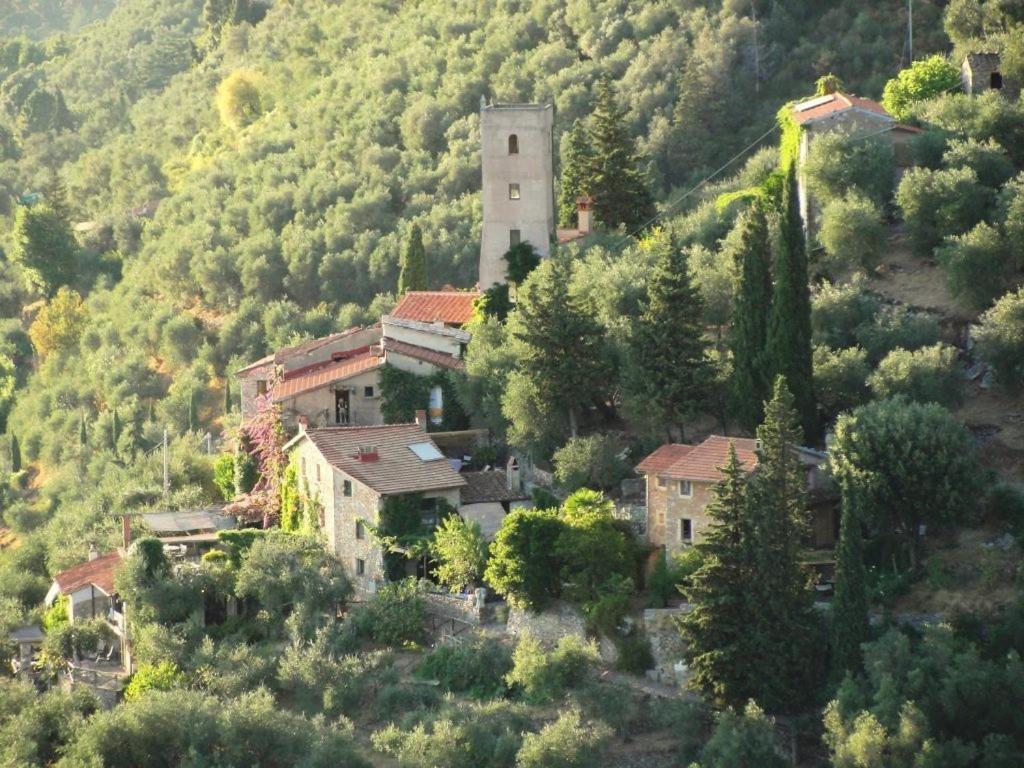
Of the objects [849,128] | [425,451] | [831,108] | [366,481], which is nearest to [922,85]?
[831,108]

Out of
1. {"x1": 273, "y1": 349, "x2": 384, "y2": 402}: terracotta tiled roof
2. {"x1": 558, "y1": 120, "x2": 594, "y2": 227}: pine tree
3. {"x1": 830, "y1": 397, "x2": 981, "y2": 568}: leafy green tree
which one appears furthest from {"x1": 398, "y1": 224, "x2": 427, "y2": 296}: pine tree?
{"x1": 830, "y1": 397, "x2": 981, "y2": 568}: leafy green tree

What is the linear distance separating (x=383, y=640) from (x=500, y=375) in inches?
333

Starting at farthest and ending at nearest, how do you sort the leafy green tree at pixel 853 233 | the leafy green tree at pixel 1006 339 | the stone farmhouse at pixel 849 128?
the stone farmhouse at pixel 849 128
the leafy green tree at pixel 853 233
the leafy green tree at pixel 1006 339

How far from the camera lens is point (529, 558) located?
140 feet

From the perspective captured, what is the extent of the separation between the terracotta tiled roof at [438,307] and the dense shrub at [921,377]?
1397cm

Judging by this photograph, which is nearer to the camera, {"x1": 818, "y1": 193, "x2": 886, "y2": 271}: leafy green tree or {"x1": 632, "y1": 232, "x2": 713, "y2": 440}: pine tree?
{"x1": 632, "y1": 232, "x2": 713, "y2": 440}: pine tree

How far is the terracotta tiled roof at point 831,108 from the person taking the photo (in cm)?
5547

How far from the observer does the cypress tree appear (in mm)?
79688

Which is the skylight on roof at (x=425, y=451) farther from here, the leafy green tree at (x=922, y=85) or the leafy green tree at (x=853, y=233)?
the leafy green tree at (x=922, y=85)

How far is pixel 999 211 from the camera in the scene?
5012cm

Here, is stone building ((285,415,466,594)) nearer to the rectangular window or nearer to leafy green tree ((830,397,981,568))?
the rectangular window

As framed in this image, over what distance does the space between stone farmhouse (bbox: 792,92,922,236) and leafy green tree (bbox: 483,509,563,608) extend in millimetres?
15508

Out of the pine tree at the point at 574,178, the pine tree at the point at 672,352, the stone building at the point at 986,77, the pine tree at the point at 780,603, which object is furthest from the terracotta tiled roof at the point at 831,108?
the pine tree at the point at 780,603

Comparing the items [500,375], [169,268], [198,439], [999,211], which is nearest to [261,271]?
[169,268]
